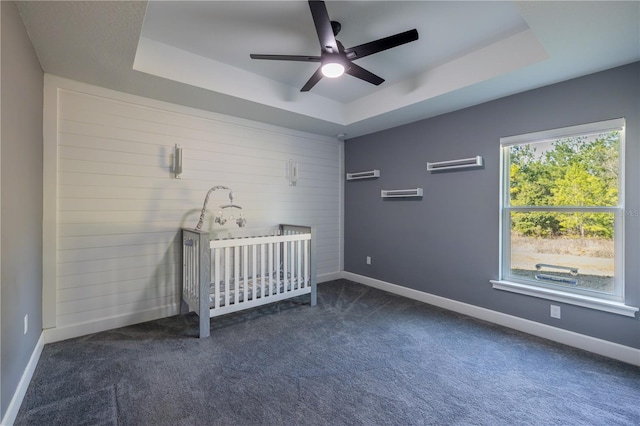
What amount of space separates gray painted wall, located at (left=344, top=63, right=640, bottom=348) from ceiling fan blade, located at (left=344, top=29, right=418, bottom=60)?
169 centimetres

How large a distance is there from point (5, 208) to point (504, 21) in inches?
143

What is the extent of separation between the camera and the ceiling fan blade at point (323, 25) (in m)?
1.72

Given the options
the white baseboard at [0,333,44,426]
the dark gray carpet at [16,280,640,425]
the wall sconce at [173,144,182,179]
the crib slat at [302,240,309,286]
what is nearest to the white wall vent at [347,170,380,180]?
the crib slat at [302,240,309,286]

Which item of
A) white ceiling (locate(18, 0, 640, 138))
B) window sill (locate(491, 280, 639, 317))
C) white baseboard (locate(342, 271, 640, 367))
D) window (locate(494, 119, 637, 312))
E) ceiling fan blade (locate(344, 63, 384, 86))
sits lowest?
white baseboard (locate(342, 271, 640, 367))

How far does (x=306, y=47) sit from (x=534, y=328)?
11.5 ft

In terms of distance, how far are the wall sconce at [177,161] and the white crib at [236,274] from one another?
648mm

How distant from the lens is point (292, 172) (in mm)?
4301

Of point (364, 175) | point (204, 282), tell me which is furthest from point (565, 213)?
point (204, 282)

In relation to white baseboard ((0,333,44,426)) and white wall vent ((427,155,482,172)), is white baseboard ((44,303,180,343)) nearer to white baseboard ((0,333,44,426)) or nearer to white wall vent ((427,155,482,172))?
white baseboard ((0,333,44,426))

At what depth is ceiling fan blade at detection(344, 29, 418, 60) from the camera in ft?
6.55

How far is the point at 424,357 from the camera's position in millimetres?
2391

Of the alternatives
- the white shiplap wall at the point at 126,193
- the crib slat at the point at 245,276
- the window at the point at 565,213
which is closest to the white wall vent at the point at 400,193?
the window at the point at 565,213

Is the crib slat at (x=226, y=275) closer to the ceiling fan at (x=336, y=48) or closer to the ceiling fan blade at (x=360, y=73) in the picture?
the ceiling fan at (x=336, y=48)

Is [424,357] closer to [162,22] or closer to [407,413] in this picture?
[407,413]
